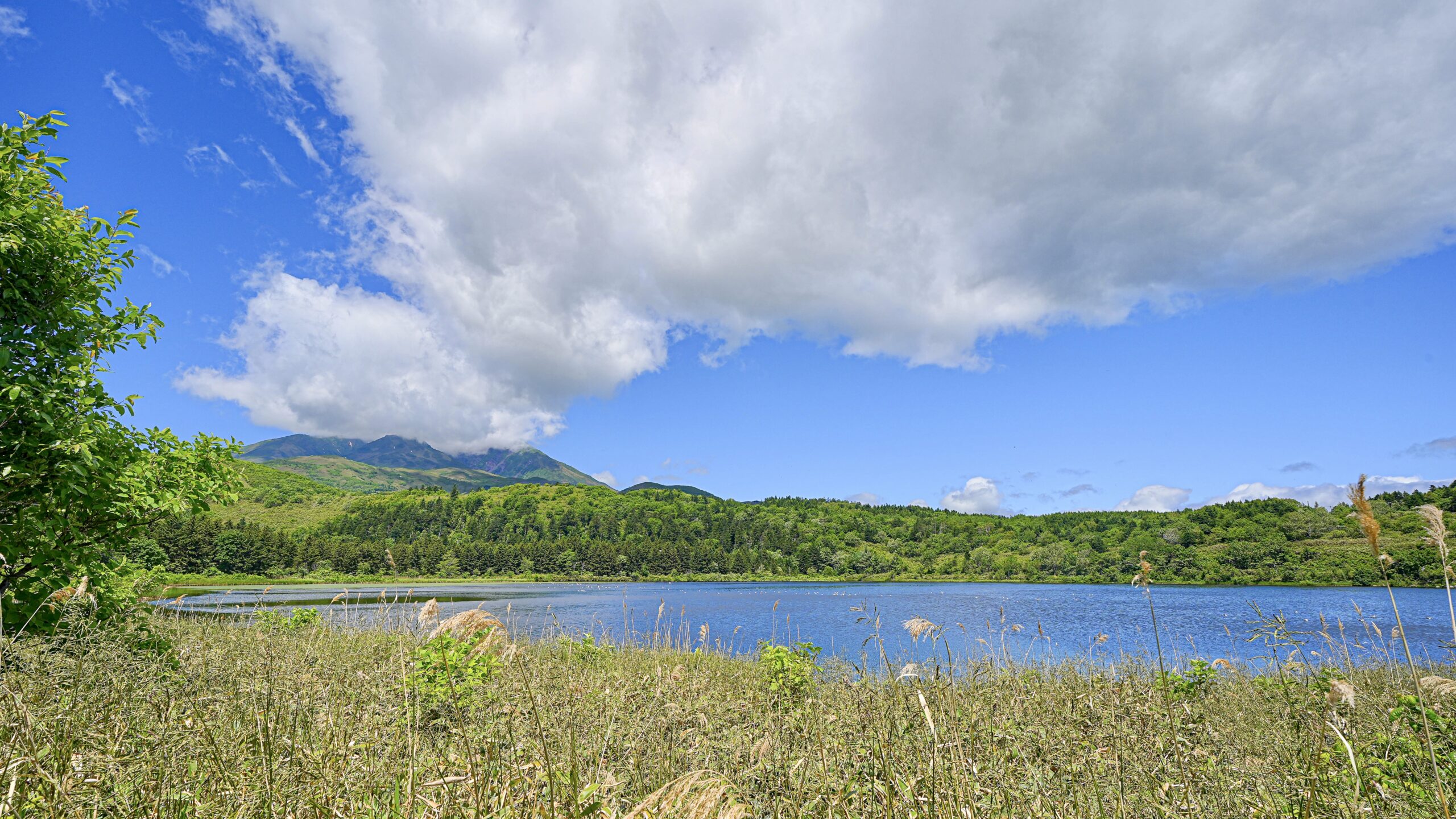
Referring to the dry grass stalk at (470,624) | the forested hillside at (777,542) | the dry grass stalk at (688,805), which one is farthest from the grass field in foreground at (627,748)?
the forested hillside at (777,542)

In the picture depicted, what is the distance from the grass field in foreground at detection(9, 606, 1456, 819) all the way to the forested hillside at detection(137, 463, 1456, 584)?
77102 mm

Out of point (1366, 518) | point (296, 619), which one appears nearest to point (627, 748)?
point (1366, 518)

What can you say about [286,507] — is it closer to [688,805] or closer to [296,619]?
[296,619]

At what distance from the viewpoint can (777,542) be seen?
16025 cm

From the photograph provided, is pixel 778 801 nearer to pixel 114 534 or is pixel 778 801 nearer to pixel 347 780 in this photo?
pixel 347 780

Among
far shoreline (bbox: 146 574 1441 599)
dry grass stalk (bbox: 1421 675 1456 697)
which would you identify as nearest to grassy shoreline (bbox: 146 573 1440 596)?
far shoreline (bbox: 146 574 1441 599)

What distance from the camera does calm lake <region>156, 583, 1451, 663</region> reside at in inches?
568

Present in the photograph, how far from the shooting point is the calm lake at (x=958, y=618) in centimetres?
1443

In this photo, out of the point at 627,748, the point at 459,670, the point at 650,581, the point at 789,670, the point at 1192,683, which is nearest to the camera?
the point at 627,748

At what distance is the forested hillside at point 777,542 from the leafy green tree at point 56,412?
80126 mm

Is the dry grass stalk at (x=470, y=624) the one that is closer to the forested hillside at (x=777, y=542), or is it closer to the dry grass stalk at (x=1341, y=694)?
the dry grass stalk at (x=1341, y=694)

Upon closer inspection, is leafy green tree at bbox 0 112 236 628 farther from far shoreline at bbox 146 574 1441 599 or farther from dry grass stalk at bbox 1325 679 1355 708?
far shoreline at bbox 146 574 1441 599

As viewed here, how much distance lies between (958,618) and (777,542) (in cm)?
12990

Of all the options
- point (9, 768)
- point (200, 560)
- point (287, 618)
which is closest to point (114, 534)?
point (9, 768)
